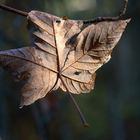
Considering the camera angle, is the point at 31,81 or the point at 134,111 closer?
the point at 31,81

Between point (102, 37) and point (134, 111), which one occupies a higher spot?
point (102, 37)

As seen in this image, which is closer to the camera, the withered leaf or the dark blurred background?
the withered leaf

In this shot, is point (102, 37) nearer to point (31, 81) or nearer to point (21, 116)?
point (31, 81)

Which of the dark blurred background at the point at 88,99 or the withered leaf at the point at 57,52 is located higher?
the withered leaf at the point at 57,52

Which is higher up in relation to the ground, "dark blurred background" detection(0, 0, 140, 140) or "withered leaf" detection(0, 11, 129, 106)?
"withered leaf" detection(0, 11, 129, 106)

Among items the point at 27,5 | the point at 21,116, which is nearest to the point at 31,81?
the point at 27,5

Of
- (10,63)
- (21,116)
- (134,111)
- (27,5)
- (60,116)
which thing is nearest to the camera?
(10,63)
